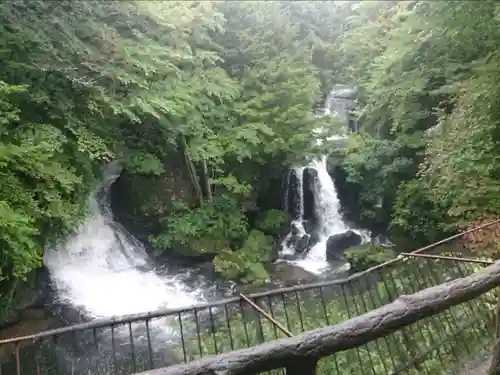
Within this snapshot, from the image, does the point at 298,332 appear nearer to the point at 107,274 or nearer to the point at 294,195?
the point at 107,274

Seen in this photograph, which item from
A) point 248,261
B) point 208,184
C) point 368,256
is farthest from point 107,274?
point 368,256

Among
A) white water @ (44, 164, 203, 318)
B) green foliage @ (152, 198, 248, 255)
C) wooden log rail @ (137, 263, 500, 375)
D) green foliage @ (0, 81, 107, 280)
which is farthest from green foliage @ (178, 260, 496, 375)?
green foliage @ (152, 198, 248, 255)

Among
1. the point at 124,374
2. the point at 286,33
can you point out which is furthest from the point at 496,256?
the point at 286,33

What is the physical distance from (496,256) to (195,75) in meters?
9.47

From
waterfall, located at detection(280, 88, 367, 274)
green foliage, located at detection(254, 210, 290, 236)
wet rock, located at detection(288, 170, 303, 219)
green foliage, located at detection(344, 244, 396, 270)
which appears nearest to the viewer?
green foliage, located at detection(344, 244, 396, 270)

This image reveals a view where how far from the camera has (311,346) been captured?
83.7 inches

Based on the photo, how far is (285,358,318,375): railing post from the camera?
7.02ft

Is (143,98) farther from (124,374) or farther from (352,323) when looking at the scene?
(352,323)

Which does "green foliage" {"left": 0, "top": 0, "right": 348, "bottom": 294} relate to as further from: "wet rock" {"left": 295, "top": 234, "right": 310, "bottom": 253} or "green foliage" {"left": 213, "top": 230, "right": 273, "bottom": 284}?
"wet rock" {"left": 295, "top": 234, "right": 310, "bottom": 253}

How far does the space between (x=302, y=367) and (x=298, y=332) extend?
3.10m

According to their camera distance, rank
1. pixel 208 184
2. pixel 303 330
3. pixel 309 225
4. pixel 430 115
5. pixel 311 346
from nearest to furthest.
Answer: pixel 311 346
pixel 303 330
pixel 430 115
pixel 208 184
pixel 309 225

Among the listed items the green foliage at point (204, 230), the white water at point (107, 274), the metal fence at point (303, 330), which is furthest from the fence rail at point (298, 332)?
the green foliage at point (204, 230)

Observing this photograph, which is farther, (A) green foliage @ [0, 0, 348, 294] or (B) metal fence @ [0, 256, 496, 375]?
(A) green foliage @ [0, 0, 348, 294]

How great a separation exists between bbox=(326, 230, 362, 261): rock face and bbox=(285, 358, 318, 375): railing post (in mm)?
13175
